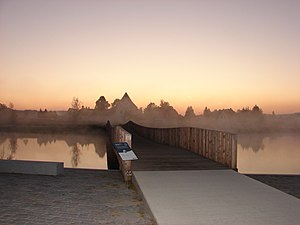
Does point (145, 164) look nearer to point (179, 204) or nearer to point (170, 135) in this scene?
point (179, 204)

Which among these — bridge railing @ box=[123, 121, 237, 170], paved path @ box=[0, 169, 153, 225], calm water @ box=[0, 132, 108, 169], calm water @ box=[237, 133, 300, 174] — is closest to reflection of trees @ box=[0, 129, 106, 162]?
calm water @ box=[0, 132, 108, 169]

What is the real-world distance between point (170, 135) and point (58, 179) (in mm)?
9824

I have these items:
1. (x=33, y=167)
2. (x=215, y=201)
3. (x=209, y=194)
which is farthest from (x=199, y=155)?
(x=215, y=201)

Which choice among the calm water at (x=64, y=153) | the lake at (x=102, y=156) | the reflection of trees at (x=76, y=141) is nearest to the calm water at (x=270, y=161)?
the lake at (x=102, y=156)

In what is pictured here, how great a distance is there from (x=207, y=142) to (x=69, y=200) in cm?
667

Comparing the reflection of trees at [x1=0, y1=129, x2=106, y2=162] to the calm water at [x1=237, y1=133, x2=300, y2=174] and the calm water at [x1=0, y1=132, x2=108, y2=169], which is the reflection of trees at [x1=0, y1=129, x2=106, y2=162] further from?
the calm water at [x1=237, y1=133, x2=300, y2=174]

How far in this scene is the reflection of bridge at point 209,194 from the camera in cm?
535

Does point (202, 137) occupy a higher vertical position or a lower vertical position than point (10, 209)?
higher

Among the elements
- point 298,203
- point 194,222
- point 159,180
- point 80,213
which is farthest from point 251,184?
point 80,213

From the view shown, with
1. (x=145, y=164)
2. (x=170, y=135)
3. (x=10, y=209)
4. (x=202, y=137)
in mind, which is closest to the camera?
(x=10, y=209)

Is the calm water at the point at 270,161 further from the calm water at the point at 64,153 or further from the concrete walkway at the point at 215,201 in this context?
the concrete walkway at the point at 215,201

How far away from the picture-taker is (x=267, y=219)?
5.21 meters

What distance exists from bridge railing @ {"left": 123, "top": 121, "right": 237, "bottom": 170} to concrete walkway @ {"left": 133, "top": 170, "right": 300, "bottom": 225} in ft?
5.55

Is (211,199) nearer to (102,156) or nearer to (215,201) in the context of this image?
(215,201)
